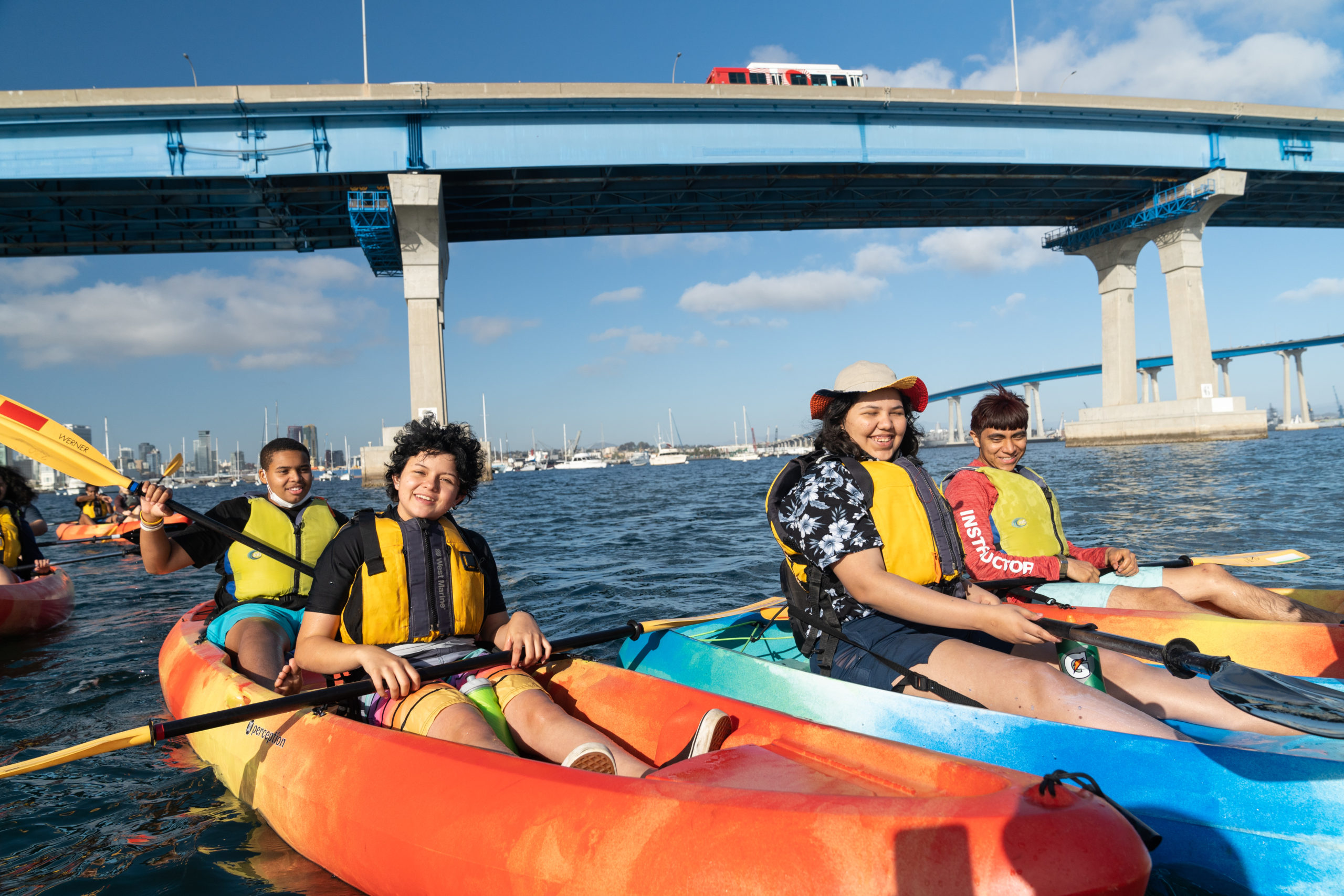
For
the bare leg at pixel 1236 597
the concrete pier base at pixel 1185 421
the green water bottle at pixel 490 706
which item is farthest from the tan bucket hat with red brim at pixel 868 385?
the concrete pier base at pixel 1185 421

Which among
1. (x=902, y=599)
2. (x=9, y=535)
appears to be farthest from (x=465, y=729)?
(x=9, y=535)

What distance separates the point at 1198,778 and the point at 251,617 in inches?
174

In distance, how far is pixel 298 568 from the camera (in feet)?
14.2

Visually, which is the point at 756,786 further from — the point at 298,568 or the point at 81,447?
the point at 81,447

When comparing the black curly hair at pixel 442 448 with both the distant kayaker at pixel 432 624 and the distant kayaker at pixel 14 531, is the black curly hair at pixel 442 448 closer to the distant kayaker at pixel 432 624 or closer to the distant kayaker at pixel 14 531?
the distant kayaker at pixel 432 624

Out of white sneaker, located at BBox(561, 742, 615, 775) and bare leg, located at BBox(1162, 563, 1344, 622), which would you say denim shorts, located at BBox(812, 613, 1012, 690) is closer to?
white sneaker, located at BBox(561, 742, 615, 775)

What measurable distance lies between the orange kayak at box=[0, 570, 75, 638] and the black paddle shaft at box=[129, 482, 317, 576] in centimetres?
390

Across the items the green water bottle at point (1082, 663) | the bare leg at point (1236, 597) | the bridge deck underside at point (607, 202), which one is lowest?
the bare leg at point (1236, 597)

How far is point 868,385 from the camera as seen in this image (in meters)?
2.90

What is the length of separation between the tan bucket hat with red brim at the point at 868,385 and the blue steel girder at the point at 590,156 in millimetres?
20854

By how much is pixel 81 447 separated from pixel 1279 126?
122ft

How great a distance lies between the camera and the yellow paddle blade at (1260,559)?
6.18 metres

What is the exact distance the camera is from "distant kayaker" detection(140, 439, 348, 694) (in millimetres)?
4055

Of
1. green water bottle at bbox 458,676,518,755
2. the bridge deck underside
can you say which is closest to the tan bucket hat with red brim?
green water bottle at bbox 458,676,518,755
